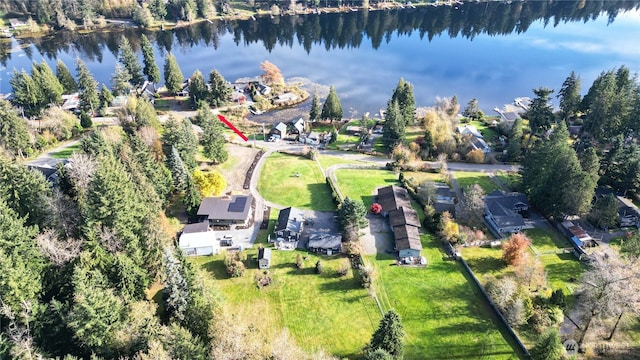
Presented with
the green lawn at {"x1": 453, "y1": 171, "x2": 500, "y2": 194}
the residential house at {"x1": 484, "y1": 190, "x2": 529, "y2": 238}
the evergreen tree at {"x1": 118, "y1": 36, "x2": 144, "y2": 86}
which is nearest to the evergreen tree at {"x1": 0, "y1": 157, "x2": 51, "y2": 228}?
the residential house at {"x1": 484, "y1": 190, "x2": 529, "y2": 238}

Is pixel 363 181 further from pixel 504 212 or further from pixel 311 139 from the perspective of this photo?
pixel 504 212

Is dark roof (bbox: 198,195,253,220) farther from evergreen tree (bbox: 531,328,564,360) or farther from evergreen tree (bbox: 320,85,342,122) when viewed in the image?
evergreen tree (bbox: 531,328,564,360)

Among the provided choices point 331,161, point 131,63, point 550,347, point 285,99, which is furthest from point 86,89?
point 550,347

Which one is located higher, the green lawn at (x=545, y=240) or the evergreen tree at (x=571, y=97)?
the evergreen tree at (x=571, y=97)

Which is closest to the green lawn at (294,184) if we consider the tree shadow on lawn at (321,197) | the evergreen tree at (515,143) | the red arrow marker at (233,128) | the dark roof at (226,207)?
the tree shadow on lawn at (321,197)

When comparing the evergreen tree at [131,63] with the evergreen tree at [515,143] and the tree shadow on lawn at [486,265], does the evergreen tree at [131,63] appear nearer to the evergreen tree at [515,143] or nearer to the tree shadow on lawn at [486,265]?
the evergreen tree at [515,143]

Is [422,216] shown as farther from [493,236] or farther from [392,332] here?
[392,332]
